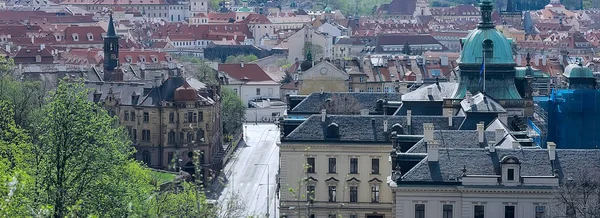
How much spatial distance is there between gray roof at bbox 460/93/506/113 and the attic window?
515 cm

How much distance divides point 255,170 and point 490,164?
1506 inches

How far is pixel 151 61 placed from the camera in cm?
Result: 14712

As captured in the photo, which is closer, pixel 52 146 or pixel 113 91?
pixel 52 146

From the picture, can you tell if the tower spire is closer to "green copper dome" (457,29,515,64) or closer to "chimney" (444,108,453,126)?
"green copper dome" (457,29,515,64)

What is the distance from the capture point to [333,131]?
65.2 m

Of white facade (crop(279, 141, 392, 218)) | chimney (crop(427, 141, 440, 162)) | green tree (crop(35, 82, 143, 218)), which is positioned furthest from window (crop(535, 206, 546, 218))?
green tree (crop(35, 82, 143, 218))

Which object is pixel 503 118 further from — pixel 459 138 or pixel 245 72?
pixel 245 72

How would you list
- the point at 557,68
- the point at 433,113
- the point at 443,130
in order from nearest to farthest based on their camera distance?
the point at 443,130 < the point at 433,113 < the point at 557,68

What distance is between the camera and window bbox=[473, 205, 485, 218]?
5381 cm

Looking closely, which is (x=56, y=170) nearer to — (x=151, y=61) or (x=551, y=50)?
(x=151, y=61)

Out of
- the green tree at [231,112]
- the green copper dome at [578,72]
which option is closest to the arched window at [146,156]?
the green tree at [231,112]

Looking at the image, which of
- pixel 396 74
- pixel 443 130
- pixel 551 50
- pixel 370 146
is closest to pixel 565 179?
pixel 443 130

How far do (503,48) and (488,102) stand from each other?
376 inches

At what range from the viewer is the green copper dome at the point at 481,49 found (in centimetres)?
7519
